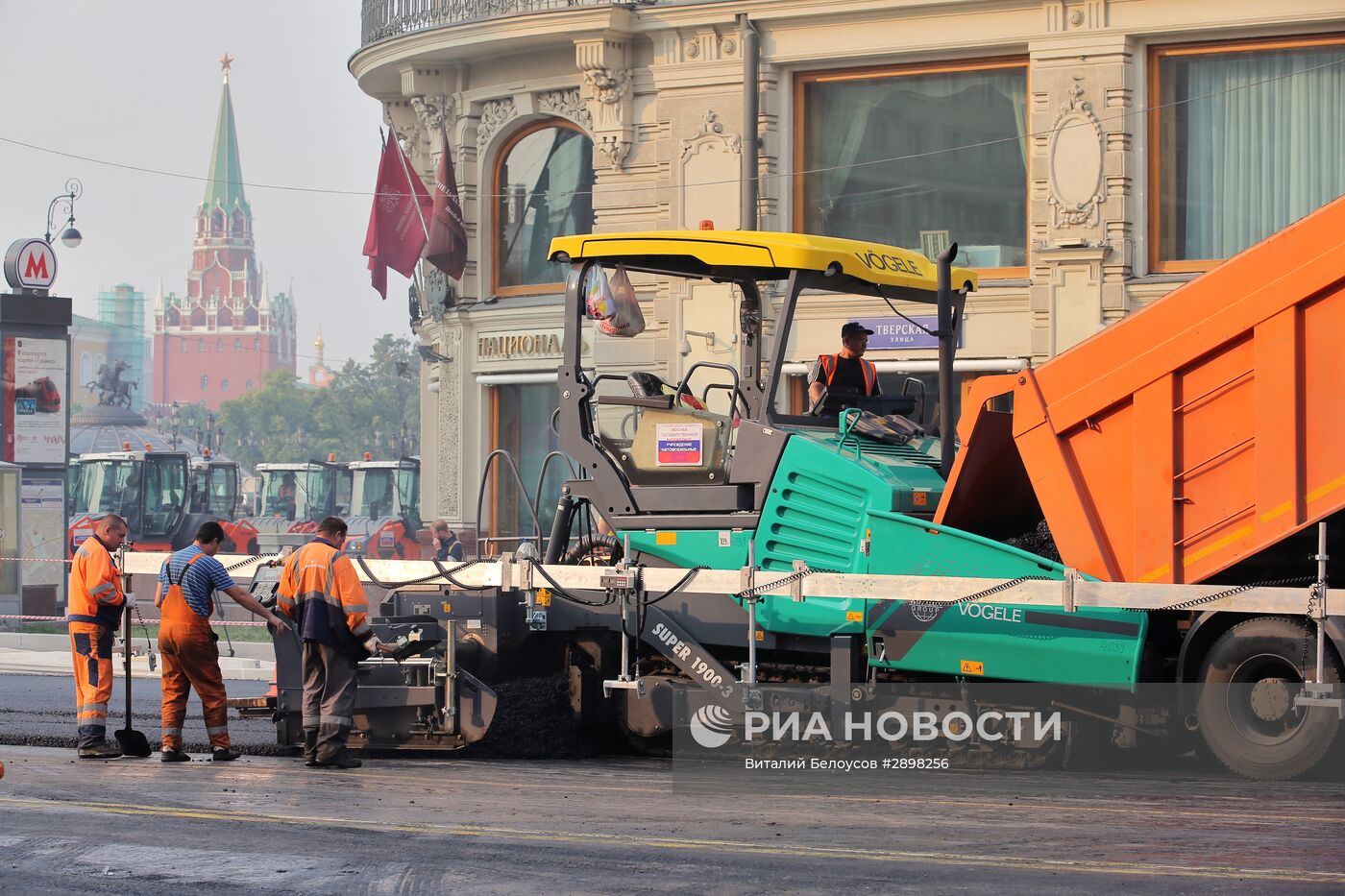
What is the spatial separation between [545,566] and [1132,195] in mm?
11966

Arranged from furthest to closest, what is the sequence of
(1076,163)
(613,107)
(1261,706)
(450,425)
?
(450,425) → (613,107) → (1076,163) → (1261,706)

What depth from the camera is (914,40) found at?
21141 mm

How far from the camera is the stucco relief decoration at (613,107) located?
890 inches

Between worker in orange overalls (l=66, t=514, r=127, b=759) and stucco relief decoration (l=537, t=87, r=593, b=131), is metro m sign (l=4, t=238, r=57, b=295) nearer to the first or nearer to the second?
stucco relief decoration (l=537, t=87, r=593, b=131)

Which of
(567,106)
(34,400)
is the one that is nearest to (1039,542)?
(567,106)

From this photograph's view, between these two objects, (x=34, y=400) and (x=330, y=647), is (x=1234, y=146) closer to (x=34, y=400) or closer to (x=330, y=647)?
(x=330, y=647)

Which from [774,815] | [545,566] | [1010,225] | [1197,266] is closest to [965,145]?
[1010,225]

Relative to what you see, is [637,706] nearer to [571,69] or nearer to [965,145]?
[965,145]

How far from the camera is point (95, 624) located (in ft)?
37.1

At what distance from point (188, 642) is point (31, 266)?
19.6 metres

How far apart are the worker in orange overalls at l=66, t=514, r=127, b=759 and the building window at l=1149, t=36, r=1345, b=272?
1305 cm

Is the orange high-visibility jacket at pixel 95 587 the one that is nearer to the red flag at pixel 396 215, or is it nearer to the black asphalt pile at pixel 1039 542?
the black asphalt pile at pixel 1039 542

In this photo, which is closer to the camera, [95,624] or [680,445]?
[680,445]

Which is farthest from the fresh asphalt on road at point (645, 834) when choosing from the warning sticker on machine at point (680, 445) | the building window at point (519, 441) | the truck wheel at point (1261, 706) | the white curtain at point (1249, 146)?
the building window at point (519, 441)
